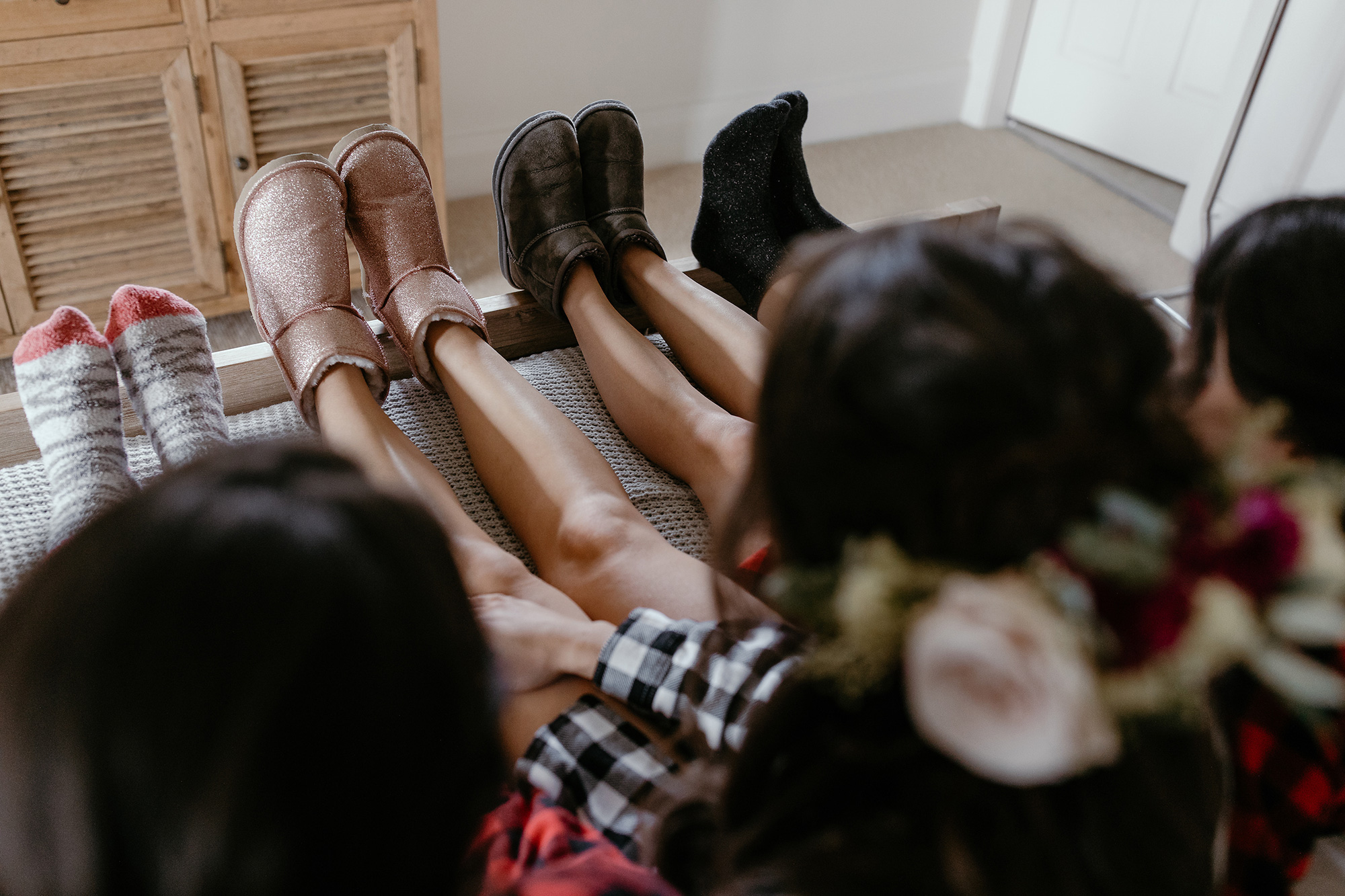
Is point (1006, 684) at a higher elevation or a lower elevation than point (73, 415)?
higher

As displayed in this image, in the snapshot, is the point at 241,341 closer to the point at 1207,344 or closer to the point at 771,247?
the point at 771,247

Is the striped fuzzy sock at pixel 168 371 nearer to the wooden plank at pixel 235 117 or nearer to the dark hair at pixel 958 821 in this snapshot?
the wooden plank at pixel 235 117

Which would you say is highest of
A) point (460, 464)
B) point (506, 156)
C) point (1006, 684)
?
point (1006, 684)

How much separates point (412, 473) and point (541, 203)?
445mm

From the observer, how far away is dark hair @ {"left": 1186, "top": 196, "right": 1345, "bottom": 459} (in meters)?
0.54

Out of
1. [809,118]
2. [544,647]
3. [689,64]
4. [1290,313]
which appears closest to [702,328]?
[544,647]

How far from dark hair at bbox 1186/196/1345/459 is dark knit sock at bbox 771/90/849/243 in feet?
2.25

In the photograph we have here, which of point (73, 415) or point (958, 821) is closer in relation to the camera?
point (958, 821)

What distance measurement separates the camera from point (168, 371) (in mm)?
927

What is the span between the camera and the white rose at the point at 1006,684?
12.4 inches

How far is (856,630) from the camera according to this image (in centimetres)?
35

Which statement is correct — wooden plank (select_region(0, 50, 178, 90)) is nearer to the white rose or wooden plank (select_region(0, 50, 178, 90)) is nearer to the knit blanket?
the knit blanket

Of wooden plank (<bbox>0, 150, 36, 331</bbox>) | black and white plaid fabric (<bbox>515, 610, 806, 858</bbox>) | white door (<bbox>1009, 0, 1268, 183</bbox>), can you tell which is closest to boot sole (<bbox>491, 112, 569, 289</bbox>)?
black and white plaid fabric (<bbox>515, 610, 806, 858</bbox>)

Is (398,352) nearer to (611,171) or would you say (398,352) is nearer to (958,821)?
(611,171)
